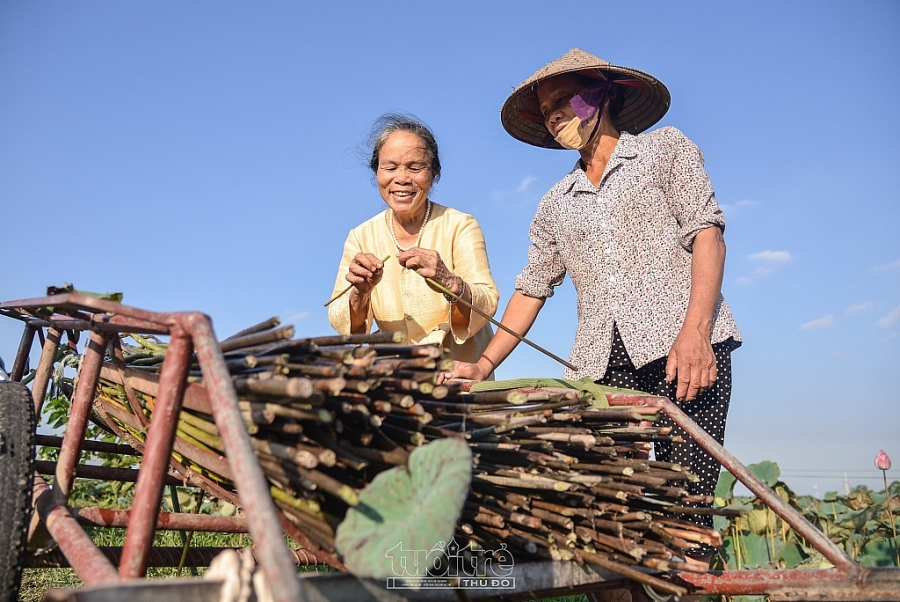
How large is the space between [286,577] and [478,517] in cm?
77

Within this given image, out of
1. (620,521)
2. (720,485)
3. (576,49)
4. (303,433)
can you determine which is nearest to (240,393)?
(303,433)

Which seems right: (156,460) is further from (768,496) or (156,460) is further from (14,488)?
(768,496)

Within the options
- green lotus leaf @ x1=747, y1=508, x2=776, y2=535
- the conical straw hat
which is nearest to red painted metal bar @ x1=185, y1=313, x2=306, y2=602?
the conical straw hat

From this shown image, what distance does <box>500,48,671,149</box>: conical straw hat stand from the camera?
326cm

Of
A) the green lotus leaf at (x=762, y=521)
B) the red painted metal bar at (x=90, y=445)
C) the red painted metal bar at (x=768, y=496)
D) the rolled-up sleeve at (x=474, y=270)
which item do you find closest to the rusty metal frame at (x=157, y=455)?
the red painted metal bar at (x=90, y=445)

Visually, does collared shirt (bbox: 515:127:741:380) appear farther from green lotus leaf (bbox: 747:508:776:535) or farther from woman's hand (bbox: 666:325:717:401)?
green lotus leaf (bbox: 747:508:776:535)

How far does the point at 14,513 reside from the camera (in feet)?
5.39

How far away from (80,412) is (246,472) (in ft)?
3.40

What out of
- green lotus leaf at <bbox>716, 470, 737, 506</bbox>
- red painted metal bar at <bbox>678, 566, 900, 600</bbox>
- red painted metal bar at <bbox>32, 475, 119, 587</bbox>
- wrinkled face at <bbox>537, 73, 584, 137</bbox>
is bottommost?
red painted metal bar at <bbox>678, 566, 900, 600</bbox>

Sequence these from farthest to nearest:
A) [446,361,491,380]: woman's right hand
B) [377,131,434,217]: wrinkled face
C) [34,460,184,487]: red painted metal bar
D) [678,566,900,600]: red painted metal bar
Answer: [377,131,434,217]: wrinkled face
[446,361,491,380]: woman's right hand
[34,460,184,487]: red painted metal bar
[678,566,900,600]: red painted metal bar

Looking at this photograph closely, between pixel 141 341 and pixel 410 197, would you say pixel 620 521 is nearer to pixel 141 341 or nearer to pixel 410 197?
pixel 141 341

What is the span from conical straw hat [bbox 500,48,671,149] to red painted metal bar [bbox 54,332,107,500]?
2239 millimetres

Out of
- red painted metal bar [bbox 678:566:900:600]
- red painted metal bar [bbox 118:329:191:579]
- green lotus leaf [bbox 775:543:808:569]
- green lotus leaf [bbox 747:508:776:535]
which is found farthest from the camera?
green lotus leaf [bbox 747:508:776:535]

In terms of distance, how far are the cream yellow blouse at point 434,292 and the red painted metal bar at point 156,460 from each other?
208 centimetres
